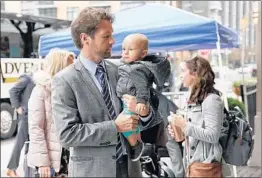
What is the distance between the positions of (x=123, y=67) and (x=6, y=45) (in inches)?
156

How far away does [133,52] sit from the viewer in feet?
6.48

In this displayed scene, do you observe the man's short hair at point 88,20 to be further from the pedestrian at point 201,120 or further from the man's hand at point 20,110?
the man's hand at point 20,110

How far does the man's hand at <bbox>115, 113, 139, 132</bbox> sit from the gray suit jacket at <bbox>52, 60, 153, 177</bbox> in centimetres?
3

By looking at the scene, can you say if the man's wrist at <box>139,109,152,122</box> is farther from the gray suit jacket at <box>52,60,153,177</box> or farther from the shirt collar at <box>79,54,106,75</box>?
the shirt collar at <box>79,54,106,75</box>

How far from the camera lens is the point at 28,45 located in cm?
436

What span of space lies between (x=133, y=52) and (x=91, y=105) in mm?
324

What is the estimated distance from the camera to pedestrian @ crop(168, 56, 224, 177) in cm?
271

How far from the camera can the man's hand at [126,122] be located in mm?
1805

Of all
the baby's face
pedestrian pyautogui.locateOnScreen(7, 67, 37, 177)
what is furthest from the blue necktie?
pedestrian pyautogui.locateOnScreen(7, 67, 37, 177)

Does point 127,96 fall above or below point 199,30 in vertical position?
below

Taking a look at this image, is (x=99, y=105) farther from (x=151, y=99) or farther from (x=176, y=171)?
(x=176, y=171)

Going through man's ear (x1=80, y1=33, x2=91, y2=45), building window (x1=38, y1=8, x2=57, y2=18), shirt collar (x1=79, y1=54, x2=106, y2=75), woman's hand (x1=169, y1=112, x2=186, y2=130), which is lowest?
woman's hand (x1=169, y1=112, x2=186, y2=130)

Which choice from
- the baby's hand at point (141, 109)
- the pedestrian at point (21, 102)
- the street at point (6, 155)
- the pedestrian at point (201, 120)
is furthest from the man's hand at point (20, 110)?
the baby's hand at point (141, 109)

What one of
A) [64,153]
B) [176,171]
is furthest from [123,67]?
[176,171]
